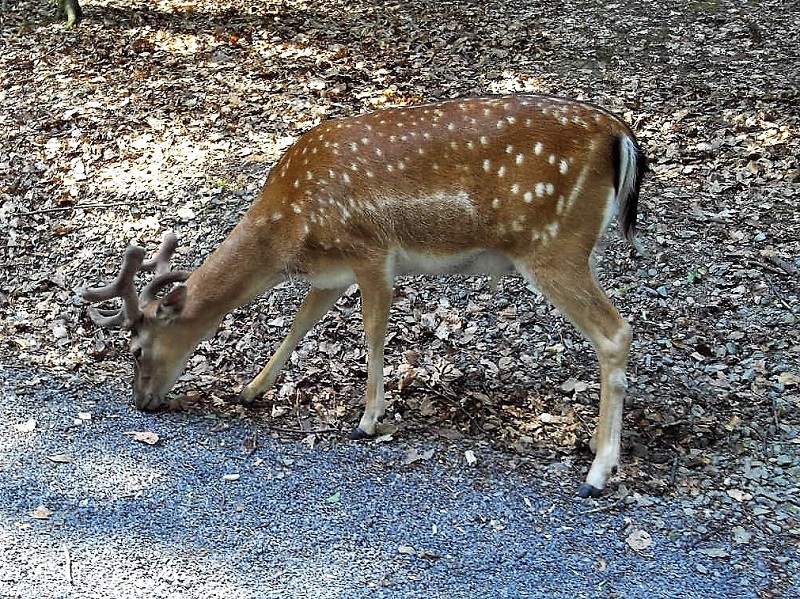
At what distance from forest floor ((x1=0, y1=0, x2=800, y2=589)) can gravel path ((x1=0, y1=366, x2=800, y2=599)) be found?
0.62 feet

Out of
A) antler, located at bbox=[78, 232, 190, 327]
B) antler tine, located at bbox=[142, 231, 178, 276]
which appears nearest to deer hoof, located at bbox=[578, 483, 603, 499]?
antler, located at bbox=[78, 232, 190, 327]

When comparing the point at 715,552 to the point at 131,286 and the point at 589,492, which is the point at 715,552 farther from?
the point at 131,286

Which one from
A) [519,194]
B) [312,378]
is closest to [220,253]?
[312,378]

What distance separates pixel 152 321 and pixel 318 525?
1.58 metres

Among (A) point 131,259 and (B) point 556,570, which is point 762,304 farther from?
(A) point 131,259

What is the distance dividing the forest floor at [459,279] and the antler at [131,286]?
71 centimetres

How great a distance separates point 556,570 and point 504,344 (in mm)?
2165

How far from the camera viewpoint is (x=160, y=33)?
10531mm

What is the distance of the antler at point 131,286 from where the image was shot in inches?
199

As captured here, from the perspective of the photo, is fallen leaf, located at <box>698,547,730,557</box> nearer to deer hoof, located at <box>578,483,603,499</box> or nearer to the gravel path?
the gravel path

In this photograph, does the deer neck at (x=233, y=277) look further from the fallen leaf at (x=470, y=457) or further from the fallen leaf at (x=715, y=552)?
the fallen leaf at (x=715, y=552)

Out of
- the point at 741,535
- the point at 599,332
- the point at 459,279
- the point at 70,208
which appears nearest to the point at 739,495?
the point at 741,535

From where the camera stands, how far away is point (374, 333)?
5.16 m

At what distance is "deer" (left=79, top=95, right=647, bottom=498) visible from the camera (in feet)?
15.7
